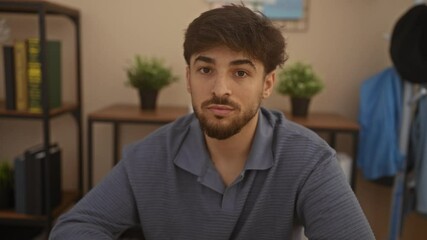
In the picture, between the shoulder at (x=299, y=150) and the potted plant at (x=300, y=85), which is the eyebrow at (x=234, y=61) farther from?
the potted plant at (x=300, y=85)

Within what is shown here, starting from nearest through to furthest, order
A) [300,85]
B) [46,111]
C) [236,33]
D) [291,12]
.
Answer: [236,33] → [46,111] → [300,85] → [291,12]

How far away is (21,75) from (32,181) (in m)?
0.49

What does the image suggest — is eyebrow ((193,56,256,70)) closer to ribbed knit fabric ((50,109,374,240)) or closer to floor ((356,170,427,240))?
ribbed knit fabric ((50,109,374,240))

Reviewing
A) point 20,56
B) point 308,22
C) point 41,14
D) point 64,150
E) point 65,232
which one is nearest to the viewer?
point 65,232

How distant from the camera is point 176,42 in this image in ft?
6.93

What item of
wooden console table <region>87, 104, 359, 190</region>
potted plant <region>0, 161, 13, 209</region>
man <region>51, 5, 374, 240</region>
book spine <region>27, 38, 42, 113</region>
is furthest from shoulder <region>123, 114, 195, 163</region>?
potted plant <region>0, 161, 13, 209</region>

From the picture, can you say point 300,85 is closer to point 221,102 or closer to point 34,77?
point 221,102

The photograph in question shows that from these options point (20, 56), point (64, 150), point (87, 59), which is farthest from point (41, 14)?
point (64, 150)

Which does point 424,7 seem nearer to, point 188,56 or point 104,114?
point 188,56

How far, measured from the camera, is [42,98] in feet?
5.68

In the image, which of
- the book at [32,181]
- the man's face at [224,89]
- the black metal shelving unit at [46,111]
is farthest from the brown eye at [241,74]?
the book at [32,181]

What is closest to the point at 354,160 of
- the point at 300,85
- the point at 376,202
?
the point at 300,85

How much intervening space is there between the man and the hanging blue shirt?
0.90m

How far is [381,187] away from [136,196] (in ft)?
5.33
